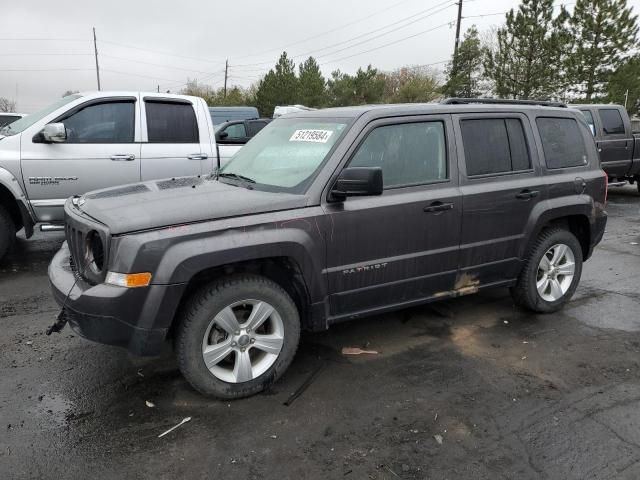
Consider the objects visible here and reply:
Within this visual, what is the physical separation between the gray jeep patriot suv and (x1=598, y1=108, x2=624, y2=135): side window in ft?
27.7

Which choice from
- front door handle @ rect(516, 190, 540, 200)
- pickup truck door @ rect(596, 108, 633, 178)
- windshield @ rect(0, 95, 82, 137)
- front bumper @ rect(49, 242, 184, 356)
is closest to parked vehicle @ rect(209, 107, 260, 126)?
pickup truck door @ rect(596, 108, 633, 178)

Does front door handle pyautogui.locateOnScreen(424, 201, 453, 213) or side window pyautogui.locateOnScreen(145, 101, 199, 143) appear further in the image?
side window pyautogui.locateOnScreen(145, 101, 199, 143)

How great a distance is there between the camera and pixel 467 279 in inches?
165

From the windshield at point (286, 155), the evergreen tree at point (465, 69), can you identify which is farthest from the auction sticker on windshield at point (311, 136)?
the evergreen tree at point (465, 69)

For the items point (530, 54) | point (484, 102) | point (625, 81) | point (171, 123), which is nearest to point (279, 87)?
point (530, 54)

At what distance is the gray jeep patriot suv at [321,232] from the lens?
9.96ft

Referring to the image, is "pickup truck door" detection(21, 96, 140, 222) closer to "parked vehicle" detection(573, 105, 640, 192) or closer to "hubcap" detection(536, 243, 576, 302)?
"hubcap" detection(536, 243, 576, 302)

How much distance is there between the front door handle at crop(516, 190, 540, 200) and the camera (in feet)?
14.1

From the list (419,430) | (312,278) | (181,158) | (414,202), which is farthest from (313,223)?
(181,158)

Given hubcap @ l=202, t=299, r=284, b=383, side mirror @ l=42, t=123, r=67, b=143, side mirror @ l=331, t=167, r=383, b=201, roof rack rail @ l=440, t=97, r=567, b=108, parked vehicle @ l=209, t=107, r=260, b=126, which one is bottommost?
hubcap @ l=202, t=299, r=284, b=383

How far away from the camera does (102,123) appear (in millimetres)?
6344

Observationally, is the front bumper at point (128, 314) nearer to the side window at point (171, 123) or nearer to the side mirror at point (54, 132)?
the side mirror at point (54, 132)

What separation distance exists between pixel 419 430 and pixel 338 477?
64 centimetres

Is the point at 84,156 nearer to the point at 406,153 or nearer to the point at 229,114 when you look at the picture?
the point at 406,153
